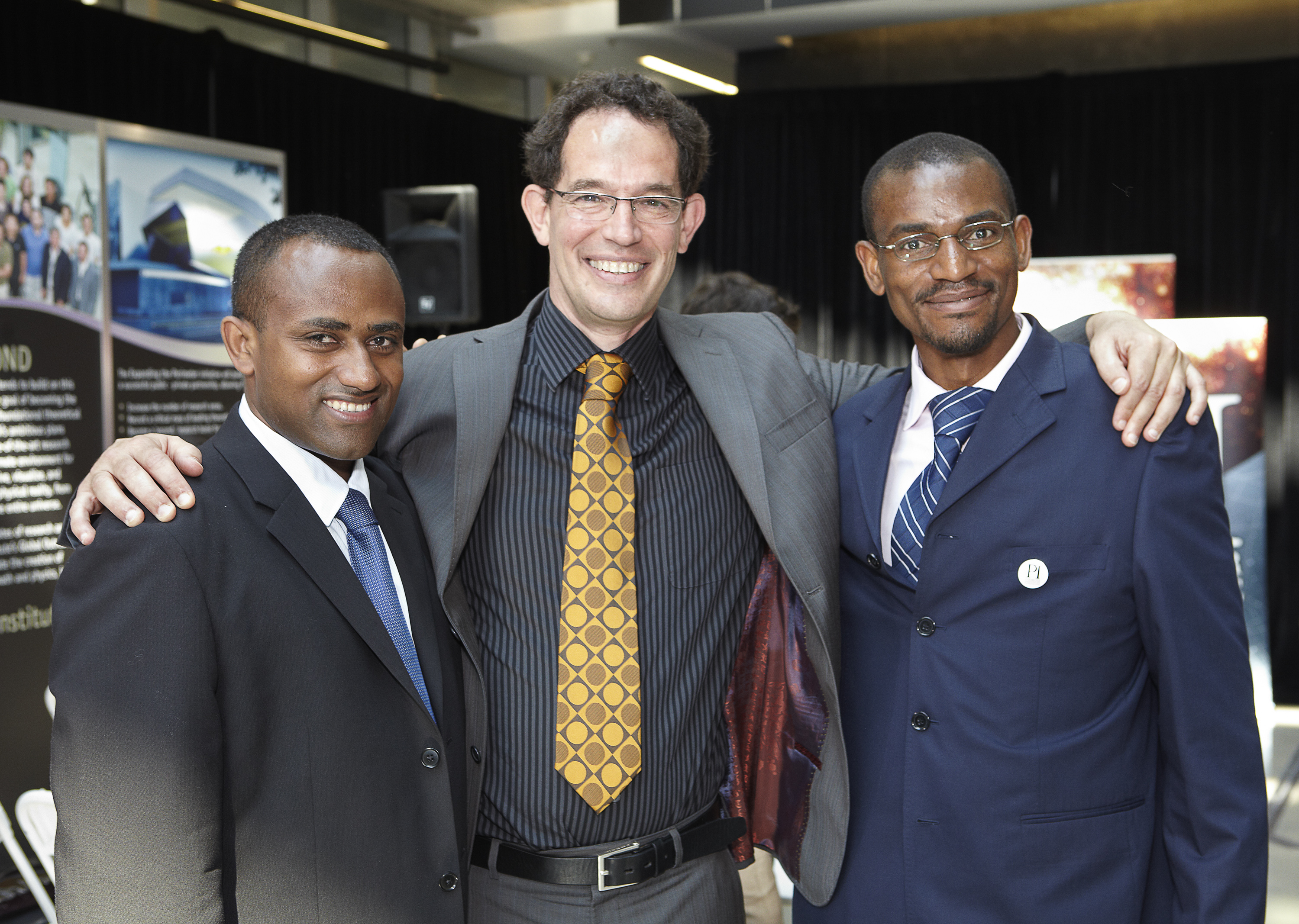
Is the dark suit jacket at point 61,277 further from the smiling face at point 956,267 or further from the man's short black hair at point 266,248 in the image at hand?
the smiling face at point 956,267

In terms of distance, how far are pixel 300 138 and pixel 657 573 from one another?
6.80 metres

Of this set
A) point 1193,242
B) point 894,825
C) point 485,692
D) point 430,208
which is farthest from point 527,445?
point 1193,242

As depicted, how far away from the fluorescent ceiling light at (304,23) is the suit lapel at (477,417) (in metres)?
6.53

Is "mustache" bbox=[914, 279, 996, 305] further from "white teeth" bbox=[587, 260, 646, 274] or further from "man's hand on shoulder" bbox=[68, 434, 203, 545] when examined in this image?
"man's hand on shoulder" bbox=[68, 434, 203, 545]

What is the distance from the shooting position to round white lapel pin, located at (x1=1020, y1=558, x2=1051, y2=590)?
64.1 inches

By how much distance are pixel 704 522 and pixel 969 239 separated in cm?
63

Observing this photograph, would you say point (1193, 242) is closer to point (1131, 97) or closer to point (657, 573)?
point (1131, 97)

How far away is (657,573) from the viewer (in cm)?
181

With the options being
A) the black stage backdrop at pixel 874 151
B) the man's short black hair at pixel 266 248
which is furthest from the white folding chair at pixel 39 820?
the black stage backdrop at pixel 874 151

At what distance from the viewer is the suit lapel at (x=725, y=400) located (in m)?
1.82

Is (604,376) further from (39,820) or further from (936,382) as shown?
(39,820)

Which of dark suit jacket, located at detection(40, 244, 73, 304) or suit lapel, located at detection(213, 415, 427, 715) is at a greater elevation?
dark suit jacket, located at detection(40, 244, 73, 304)

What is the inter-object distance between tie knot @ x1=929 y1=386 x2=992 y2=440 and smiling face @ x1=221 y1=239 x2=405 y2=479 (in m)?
0.88

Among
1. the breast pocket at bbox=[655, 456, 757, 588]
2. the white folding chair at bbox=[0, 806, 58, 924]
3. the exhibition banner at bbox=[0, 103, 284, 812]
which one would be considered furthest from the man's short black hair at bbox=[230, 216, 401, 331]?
the exhibition banner at bbox=[0, 103, 284, 812]
